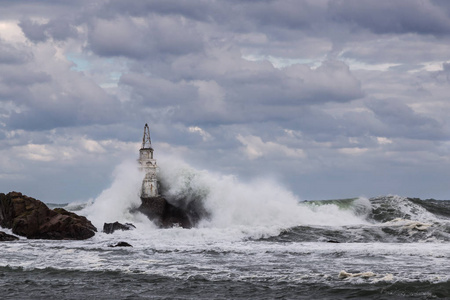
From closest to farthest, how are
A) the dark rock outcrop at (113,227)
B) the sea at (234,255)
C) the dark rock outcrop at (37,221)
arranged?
the sea at (234,255) → the dark rock outcrop at (37,221) → the dark rock outcrop at (113,227)

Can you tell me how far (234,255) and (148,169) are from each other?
20008 millimetres

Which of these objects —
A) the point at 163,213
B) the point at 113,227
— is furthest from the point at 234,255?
the point at 163,213

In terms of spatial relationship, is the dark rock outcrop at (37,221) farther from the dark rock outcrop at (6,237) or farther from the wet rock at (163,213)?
the wet rock at (163,213)

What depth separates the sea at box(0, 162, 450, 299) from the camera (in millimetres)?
18953

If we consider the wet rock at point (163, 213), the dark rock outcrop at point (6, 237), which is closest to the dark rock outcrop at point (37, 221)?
the dark rock outcrop at point (6, 237)

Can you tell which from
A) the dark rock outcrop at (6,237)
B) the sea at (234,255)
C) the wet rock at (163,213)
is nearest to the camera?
the sea at (234,255)

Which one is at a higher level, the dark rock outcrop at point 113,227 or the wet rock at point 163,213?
the wet rock at point 163,213

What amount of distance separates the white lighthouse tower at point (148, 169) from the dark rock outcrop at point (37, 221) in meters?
8.11

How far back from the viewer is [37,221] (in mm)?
35906

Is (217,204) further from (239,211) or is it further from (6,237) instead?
(6,237)

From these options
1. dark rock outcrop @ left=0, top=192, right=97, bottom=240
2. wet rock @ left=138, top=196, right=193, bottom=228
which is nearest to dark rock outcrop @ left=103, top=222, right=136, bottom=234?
dark rock outcrop @ left=0, top=192, right=97, bottom=240

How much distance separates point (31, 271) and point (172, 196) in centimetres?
2306

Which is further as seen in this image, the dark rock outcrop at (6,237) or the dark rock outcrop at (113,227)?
the dark rock outcrop at (113,227)

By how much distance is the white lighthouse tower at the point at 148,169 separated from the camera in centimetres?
4544
